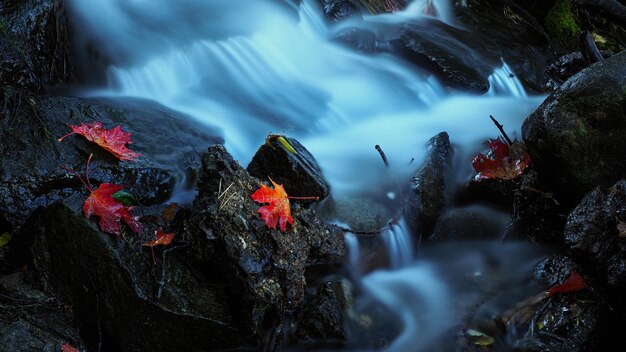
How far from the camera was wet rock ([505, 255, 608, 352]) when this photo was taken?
10.7 ft

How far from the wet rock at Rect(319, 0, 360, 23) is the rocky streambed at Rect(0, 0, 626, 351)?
13.1ft

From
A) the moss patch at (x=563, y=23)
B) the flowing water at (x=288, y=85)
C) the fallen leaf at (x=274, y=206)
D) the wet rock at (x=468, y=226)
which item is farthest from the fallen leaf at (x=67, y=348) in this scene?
the moss patch at (x=563, y=23)

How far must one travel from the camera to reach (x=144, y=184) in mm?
3992

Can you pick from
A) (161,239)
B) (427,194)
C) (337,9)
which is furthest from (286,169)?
(337,9)

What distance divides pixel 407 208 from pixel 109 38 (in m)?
4.25

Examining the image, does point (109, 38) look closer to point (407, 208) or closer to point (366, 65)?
point (366, 65)

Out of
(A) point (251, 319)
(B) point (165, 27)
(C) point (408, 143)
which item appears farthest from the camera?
(B) point (165, 27)

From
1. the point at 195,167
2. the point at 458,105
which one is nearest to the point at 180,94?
the point at 195,167

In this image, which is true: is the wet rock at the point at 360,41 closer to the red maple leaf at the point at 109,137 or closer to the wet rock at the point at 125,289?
the red maple leaf at the point at 109,137

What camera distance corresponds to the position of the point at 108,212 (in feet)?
10.7

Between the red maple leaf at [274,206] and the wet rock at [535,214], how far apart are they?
2124mm

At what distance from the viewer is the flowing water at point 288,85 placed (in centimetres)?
590

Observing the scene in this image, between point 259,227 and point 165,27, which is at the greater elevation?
point 165,27

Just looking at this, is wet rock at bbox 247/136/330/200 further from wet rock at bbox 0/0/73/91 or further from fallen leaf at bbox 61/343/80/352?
wet rock at bbox 0/0/73/91
